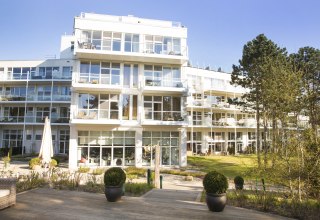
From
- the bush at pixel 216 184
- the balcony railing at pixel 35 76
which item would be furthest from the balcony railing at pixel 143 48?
the bush at pixel 216 184

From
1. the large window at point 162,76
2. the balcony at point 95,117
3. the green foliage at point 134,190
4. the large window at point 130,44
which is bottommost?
the green foliage at point 134,190

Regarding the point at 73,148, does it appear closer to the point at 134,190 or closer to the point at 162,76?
the point at 162,76

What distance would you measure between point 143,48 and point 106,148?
10977mm

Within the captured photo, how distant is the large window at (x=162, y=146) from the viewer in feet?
89.5

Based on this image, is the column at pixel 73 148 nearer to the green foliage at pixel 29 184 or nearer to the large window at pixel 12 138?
the green foliage at pixel 29 184

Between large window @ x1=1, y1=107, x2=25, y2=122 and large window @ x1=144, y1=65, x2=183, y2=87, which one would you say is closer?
large window @ x1=144, y1=65, x2=183, y2=87

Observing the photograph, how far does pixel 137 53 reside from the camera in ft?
87.4

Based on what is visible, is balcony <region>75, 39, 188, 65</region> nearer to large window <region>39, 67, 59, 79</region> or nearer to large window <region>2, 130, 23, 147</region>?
large window <region>39, 67, 59, 79</region>

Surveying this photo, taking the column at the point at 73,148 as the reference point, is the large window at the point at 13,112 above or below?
above

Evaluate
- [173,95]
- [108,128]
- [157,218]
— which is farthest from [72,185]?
[173,95]

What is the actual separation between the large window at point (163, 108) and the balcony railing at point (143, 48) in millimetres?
4738

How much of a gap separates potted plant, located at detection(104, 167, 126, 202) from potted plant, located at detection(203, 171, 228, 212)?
11.0 feet

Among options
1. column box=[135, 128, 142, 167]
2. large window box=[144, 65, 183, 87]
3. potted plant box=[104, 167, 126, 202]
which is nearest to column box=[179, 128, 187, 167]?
column box=[135, 128, 142, 167]

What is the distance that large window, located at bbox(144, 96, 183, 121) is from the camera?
2730 centimetres
